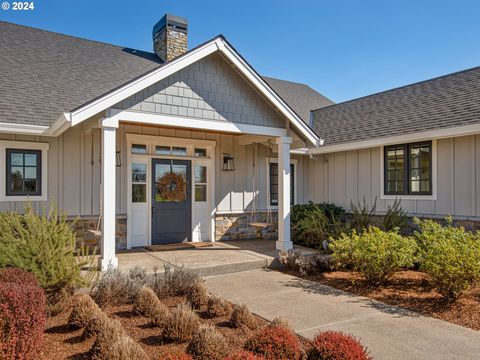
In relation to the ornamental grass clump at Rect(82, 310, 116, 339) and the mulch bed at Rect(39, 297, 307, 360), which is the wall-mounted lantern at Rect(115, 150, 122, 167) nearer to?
the mulch bed at Rect(39, 297, 307, 360)

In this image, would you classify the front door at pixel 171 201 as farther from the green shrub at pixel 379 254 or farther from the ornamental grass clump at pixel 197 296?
the green shrub at pixel 379 254

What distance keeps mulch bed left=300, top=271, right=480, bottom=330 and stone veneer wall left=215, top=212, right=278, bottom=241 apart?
335cm

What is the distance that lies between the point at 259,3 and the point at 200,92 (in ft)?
13.1

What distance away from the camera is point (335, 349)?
2.85 meters

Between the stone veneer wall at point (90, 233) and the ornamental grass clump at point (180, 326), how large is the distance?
461cm

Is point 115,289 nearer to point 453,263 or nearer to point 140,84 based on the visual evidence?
point 140,84

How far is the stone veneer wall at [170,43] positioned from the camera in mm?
11336

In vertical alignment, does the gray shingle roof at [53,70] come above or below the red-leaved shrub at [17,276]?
above

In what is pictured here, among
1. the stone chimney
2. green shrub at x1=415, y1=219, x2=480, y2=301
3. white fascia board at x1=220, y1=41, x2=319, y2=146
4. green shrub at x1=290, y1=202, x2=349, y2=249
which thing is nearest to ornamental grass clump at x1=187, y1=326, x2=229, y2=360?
green shrub at x1=415, y1=219, x2=480, y2=301

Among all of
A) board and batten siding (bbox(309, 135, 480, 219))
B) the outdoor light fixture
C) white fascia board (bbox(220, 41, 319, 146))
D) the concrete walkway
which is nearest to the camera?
the concrete walkway

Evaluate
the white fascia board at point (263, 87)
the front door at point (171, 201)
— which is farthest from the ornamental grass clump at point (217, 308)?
the white fascia board at point (263, 87)

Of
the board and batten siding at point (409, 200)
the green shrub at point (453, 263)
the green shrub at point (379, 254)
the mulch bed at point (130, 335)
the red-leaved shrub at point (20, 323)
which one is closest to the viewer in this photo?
the red-leaved shrub at point (20, 323)

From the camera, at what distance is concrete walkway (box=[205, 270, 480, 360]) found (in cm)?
370

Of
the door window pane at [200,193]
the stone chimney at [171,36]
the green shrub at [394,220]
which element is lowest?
the green shrub at [394,220]
